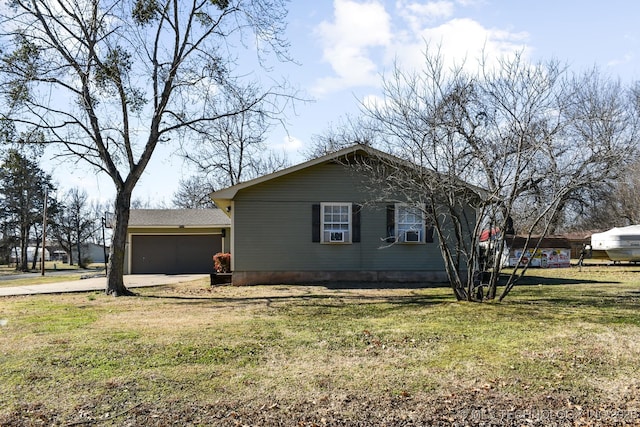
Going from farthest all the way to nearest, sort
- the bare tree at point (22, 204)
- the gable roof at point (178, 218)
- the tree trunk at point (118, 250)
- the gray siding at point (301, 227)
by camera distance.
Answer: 1. the bare tree at point (22, 204)
2. the gable roof at point (178, 218)
3. the gray siding at point (301, 227)
4. the tree trunk at point (118, 250)

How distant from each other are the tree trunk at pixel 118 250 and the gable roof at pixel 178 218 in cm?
947

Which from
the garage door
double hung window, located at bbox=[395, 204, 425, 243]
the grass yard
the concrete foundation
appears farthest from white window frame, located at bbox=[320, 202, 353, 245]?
the garage door

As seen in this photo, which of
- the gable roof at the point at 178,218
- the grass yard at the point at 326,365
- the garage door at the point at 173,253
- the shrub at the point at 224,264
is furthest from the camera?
the garage door at the point at 173,253

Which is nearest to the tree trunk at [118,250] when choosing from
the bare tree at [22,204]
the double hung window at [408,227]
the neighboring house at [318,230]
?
the neighboring house at [318,230]

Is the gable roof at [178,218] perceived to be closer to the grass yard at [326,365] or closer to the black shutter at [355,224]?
the black shutter at [355,224]

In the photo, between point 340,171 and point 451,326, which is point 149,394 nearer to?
point 451,326

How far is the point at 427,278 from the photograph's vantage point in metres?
15.2

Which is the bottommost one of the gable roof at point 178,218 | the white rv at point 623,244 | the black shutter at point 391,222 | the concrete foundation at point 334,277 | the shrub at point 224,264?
the concrete foundation at point 334,277

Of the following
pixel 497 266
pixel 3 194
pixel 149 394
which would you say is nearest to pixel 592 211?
pixel 497 266

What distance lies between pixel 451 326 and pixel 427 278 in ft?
24.4

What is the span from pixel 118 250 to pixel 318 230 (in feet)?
17.9

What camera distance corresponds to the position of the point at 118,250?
43.8 feet

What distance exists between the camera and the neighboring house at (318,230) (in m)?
14.9

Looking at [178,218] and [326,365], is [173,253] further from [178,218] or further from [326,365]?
[326,365]
